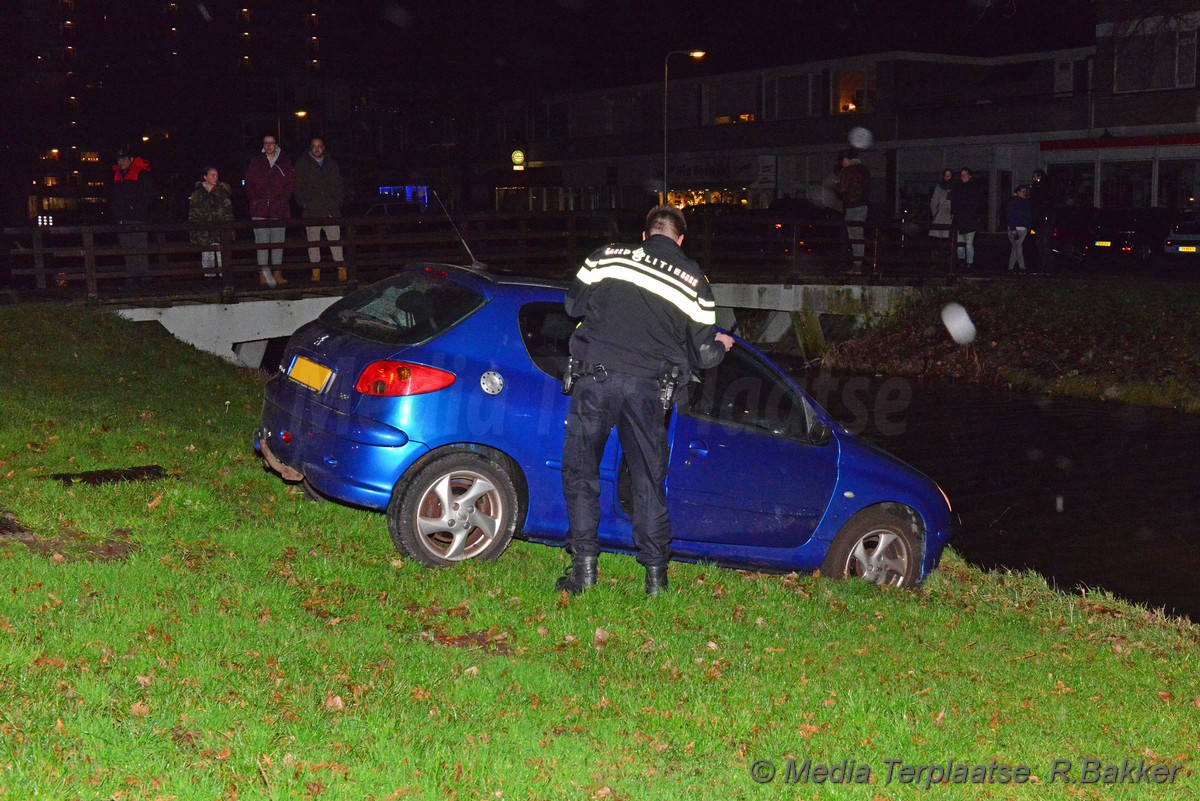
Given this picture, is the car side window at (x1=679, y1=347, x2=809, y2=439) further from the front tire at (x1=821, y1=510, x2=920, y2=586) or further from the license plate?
the license plate

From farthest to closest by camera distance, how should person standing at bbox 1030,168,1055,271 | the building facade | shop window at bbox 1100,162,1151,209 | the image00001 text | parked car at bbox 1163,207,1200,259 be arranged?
shop window at bbox 1100,162,1151,209 → the building facade → parked car at bbox 1163,207,1200,259 → person standing at bbox 1030,168,1055,271 → the image00001 text

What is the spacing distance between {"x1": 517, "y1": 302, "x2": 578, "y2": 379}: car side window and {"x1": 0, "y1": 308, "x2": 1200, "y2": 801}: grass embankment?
42.3 inches

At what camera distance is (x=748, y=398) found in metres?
7.02

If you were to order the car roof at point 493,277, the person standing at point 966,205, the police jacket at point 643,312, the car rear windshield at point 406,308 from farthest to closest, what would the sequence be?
the person standing at point 966,205 → the car roof at point 493,277 → the car rear windshield at point 406,308 → the police jacket at point 643,312

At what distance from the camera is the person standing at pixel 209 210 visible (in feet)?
55.3

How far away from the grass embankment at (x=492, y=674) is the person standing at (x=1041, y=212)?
18.4 metres

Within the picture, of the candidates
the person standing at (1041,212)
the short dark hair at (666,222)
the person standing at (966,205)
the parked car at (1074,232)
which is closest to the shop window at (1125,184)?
the parked car at (1074,232)

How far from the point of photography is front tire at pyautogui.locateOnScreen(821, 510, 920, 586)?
24.3 ft

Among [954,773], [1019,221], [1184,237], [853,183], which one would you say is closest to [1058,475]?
[954,773]

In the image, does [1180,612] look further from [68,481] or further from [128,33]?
[128,33]

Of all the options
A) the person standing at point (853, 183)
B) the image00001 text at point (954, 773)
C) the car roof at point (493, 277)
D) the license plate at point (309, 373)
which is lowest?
the image00001 text at point (954, 773)

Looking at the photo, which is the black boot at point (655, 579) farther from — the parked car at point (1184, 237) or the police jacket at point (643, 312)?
the parked car at point (1184, 237)

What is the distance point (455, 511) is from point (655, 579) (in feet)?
3.53

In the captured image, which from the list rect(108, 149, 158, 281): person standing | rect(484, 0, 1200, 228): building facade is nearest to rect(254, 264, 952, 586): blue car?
rect(108, 149, 158, 281): person standing
